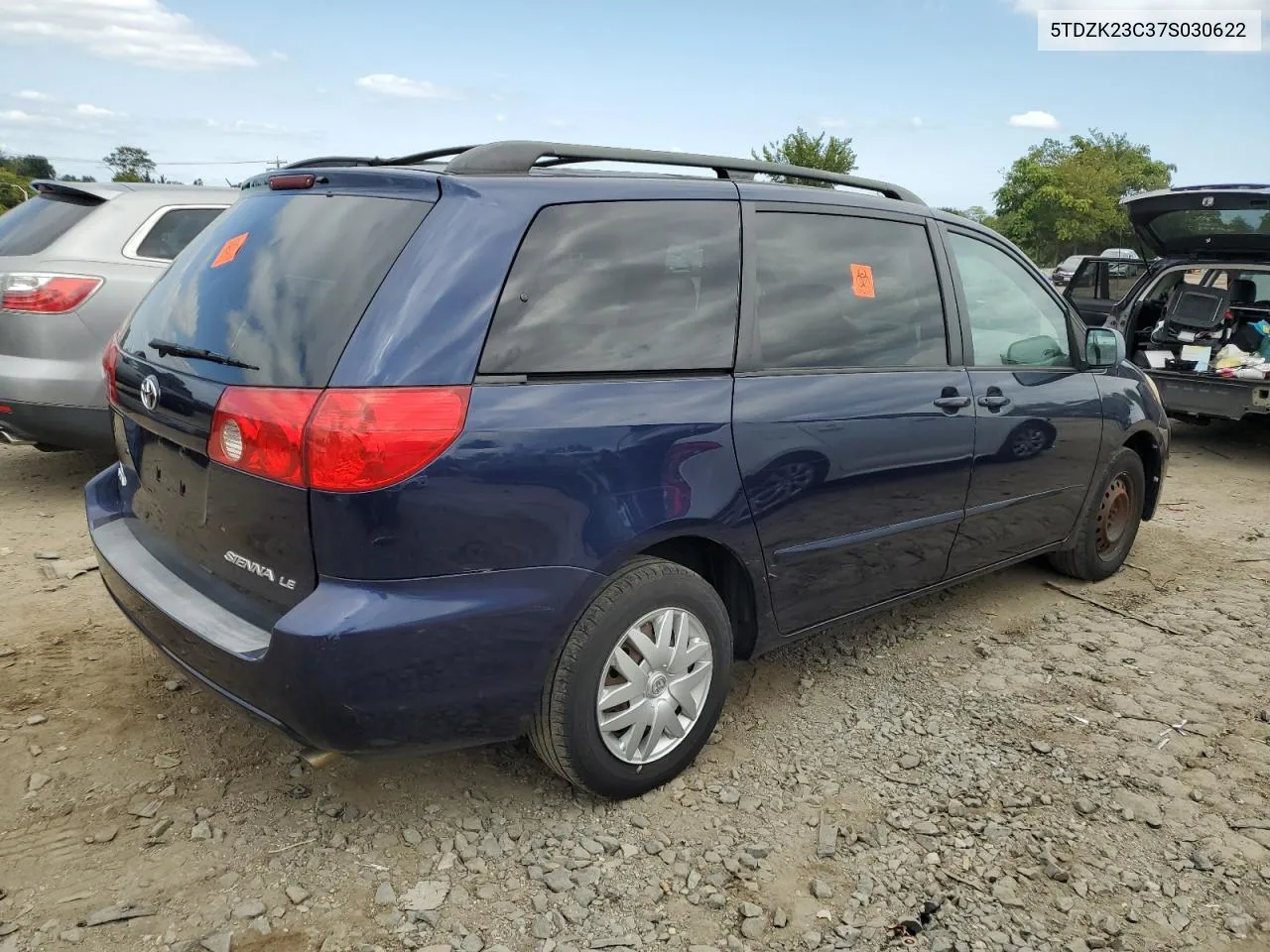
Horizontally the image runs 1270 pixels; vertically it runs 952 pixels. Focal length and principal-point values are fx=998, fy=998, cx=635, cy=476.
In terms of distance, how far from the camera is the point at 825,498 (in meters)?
3.09

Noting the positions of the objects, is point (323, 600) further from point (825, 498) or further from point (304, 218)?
point (825, 498)

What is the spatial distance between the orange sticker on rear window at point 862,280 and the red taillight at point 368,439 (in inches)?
66.0

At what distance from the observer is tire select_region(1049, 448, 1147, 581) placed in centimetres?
457

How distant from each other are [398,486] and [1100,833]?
210 centimetres

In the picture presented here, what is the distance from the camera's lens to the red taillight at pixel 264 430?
7.34 ft

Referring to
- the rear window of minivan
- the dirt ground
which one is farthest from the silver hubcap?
the rear window of minivan

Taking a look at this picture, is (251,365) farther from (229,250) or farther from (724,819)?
(724,819)

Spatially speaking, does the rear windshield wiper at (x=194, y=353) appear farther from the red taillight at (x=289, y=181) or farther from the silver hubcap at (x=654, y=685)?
the silver hubcap at (x=654, y=685)

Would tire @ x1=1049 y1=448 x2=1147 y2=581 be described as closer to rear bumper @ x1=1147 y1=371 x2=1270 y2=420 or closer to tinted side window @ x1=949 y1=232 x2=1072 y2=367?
tinted side window @ x1=949 y1=232 x2=1072 y2=367

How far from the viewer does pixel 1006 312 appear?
4020 mm

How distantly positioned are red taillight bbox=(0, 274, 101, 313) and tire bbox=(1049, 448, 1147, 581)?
5173 mm

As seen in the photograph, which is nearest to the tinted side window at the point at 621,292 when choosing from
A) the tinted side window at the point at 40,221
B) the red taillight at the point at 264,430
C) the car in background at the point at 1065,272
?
the red taillight at the point at 264,430

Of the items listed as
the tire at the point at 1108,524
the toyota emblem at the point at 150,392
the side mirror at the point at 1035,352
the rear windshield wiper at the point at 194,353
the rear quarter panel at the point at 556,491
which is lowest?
the tire at the point at 1108,524

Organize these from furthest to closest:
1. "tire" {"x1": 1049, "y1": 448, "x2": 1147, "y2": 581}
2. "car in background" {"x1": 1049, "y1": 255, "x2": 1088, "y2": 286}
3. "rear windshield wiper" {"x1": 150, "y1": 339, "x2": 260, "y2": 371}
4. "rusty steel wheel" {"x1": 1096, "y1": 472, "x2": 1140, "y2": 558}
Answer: "car in background" {"x1": 1049, "y1": 255, "x2": 1088, "y2": 286}
"rusty steel wheel" {"x1": 1096, "y1": 472, "x2": 1140, "y2": 558}
"tire" {"x1": 1049, "y1": 448, "x2": 1147, "y2": 581}
"rear windshield wiper" {"x1": 150, "y1": 339, "x2": 260, "y2": 371}
